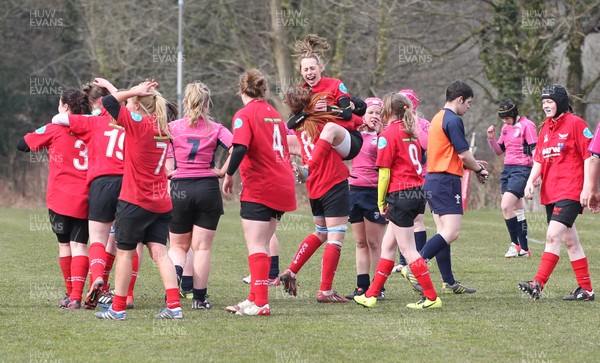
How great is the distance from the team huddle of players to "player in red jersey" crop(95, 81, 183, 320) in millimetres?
10

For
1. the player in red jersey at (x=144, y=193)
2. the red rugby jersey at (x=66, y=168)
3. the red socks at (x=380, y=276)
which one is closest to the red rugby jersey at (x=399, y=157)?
the red socks at (x=380, y=276)

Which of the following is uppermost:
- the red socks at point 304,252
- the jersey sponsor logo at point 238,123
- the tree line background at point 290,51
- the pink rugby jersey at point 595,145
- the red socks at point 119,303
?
the tree line background at point 290,51

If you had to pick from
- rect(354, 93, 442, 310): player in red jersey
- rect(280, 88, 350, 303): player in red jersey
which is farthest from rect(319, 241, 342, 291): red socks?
rect(354, 93, 442, 310): player in red jersey

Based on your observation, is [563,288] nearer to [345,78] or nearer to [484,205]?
[484,205]

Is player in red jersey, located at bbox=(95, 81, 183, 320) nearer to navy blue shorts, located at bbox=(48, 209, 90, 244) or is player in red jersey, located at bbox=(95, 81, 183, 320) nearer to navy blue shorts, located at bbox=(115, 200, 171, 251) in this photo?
navy blue shorts, located at bbox=(115, 200, 171, 251)

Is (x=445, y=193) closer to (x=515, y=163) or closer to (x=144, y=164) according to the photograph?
(x=144, y=164)

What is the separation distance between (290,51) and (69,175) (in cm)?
2397

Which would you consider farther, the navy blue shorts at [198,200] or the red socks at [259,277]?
the navy blue shorts at [198,200]

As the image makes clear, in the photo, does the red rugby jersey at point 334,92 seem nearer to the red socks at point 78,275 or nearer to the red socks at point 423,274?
the red socks at point 423,274

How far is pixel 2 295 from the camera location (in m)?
10.2

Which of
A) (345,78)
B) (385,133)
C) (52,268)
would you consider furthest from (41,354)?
(345,78)

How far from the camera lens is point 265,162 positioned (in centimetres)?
859

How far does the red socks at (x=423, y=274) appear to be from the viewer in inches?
351

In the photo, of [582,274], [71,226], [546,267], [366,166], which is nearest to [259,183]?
[71,226]
